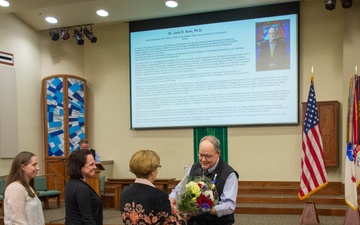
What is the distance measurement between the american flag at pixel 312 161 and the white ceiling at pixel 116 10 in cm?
330

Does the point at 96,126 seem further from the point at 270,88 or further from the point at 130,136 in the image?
the point at 270,88

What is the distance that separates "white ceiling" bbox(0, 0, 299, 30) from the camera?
7.91 meters

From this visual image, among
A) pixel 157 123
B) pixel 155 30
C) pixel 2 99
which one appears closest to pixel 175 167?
pixel 157 123

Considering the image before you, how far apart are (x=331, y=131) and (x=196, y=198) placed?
598cm

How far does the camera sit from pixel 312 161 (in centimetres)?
559

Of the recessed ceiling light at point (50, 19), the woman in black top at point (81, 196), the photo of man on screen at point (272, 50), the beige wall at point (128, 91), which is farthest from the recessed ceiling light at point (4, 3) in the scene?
the photo of man on screen at point (272, 50)

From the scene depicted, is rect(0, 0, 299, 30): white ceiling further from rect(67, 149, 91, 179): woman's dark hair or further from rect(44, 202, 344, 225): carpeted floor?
rect(67, 149, 91, 179): woman's dark hair

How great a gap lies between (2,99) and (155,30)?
12.4 feet

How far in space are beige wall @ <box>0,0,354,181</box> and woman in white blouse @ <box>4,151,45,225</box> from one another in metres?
5.73

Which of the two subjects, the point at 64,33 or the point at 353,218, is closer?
the point at 353,218

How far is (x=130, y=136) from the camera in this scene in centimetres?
946

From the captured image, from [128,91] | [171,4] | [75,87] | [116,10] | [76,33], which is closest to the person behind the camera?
[171,4]

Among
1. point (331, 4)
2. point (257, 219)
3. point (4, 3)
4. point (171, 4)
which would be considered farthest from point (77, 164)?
point (331, 4)

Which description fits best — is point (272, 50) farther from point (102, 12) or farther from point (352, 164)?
point (102, 12)
